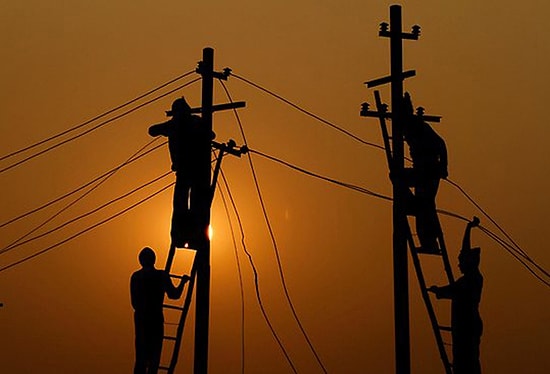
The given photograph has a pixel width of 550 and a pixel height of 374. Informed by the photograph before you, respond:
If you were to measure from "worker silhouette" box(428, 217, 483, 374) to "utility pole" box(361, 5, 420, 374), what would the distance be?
94 cm

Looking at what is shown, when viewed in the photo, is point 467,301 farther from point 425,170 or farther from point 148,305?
point 148,305

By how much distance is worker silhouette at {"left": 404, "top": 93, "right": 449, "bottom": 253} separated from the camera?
16812 millimetres

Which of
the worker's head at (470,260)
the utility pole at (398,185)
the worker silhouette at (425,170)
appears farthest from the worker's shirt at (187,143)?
the worker's head at (470,260)

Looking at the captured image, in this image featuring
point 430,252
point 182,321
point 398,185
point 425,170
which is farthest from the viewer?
point 425,170

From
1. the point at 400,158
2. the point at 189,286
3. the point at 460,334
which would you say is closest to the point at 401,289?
the point at 460,334

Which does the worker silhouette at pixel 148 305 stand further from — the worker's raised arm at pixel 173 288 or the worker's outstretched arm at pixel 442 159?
the worker's outstretched arm at pixel 442 159

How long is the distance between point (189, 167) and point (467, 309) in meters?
5.65

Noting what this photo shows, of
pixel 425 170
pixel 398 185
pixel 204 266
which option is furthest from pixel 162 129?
pixel 425 170

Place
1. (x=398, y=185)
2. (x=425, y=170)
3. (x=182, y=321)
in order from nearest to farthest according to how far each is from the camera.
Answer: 1. (x=182, y=321)
2. (x=398, y=185)
3. (x=425, y=170)

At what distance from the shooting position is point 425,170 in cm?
1694

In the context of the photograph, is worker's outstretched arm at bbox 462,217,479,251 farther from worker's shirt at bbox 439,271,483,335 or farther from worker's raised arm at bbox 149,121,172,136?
worker's raised arm at bbox 149,121,172,136

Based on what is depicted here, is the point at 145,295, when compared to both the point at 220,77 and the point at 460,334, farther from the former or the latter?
the point at 460,334

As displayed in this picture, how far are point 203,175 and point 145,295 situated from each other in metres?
2.38

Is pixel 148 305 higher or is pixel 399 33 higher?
pixel 399 33
